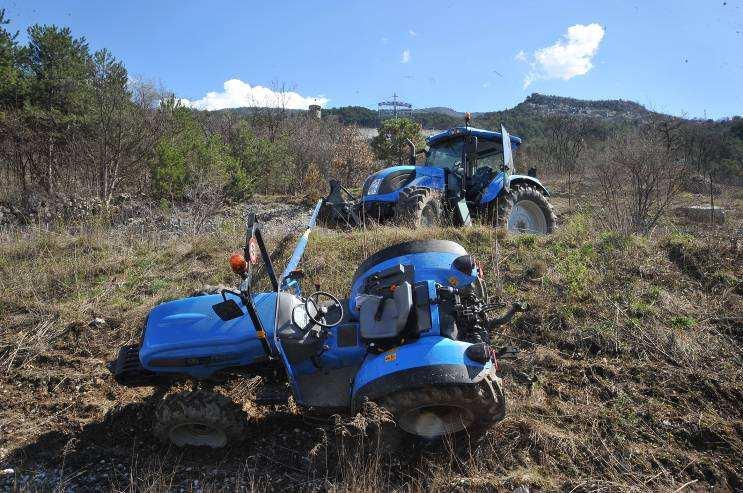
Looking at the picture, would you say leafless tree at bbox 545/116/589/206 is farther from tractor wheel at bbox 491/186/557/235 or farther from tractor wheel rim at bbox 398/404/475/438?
tractor wheel rim at bbox 398/404/475/438

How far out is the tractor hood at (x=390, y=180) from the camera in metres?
7.95

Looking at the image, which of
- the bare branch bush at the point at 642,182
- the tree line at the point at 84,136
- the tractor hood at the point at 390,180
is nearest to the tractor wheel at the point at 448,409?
the tractor hood at the point at 390,180

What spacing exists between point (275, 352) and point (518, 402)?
186 cm

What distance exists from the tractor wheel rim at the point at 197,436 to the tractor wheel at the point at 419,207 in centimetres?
464

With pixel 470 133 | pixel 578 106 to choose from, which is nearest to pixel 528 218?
pixel 470 133

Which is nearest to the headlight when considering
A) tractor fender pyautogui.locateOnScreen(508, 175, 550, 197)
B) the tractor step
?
tractor fender pyautogui.locateOnScreen(508, 175, 550, 197)

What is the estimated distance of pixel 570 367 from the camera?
3.99 metres

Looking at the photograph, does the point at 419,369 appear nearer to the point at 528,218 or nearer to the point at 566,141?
the point at 528,218

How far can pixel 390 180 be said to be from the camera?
26.3 feet

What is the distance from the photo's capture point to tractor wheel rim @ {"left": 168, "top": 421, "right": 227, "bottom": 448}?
10.3ft

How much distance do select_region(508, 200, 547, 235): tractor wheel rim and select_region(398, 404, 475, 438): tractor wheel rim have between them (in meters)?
6.00

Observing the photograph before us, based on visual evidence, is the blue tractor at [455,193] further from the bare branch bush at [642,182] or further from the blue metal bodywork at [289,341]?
the blue metal bodywork at [289,341]

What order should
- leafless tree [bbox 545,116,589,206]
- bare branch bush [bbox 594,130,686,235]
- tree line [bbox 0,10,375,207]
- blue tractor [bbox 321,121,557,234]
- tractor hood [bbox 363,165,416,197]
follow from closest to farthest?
blue tractor [bbox 321,121,557,234] → tractor hood [bbox 363,165,416,197] → bare branch bush [bbox 594,130,686,235] → tree line [bbox 0,10,375,207] → leafless tree [bbox 545,116,589,206]

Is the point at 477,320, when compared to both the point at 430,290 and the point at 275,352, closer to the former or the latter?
the point at 430,290
